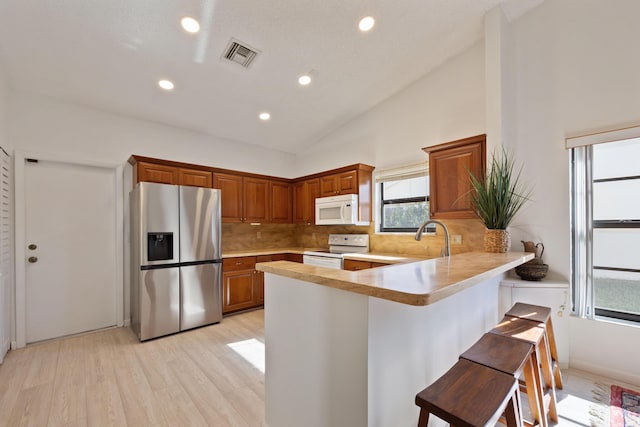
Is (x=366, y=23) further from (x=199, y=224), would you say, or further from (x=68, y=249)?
(x=68, y=249)

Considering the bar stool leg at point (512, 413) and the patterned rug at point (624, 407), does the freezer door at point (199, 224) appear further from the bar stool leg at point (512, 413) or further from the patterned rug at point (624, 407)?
the patterned rug at point (624, 407)

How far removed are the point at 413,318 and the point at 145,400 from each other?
2041 millimetres

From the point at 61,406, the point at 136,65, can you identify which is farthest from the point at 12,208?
the point at 61,406

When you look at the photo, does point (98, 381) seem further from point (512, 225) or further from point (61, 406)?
point (512, 225)

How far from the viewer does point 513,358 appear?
4.25ft

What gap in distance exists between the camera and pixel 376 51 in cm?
289

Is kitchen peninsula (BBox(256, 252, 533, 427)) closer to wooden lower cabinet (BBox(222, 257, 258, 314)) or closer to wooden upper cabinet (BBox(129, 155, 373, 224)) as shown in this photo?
wooden lower cabinet (BBox(222, 257, 258, 314))

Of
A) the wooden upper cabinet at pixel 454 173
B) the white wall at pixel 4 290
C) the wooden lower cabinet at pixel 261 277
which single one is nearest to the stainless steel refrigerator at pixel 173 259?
the wooden lower cabinet at pixel 261 277

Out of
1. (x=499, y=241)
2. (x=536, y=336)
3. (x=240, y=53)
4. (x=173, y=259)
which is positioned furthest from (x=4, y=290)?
(x=499, y=241)

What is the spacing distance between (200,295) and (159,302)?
1.48 ft

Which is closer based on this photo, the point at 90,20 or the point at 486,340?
the point at 486,340

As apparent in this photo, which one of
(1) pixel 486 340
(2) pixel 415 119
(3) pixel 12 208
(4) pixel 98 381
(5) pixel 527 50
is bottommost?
(4) pixel 98 381

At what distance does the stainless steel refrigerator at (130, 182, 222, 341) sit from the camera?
3006mm

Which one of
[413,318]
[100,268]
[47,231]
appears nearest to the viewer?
[413,318]
